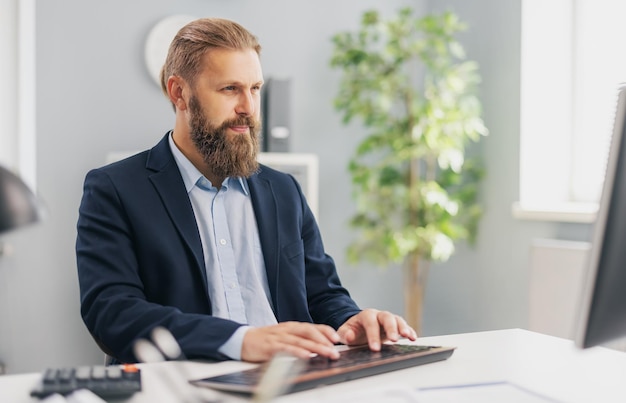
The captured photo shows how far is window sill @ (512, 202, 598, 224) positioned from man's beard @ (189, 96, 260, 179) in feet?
5.11

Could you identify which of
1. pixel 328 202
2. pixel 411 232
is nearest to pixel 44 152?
pixel 328 202

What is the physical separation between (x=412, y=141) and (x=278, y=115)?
634 millimetres

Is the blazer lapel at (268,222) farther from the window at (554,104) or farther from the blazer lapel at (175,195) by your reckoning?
the window at (554,104)

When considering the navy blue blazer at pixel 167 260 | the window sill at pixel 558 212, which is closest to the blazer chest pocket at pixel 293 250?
the navy blue blazer at pixel 167 260

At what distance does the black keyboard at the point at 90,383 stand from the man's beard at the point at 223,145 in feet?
2.50

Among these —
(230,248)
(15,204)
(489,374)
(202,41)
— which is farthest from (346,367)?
(202,41)

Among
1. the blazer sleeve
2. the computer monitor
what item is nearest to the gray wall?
the blazer sleeve

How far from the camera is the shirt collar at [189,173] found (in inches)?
63.8

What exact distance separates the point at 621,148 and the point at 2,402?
814mm

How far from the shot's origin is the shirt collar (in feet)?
5.31

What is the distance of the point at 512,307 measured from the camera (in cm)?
318

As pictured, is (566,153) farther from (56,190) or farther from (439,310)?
(56,190)

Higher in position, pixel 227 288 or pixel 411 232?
pixel 227 288

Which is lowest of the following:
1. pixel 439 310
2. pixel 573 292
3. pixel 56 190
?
pixel 439 310
